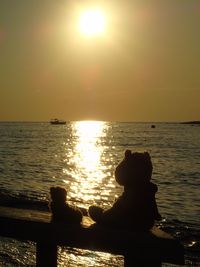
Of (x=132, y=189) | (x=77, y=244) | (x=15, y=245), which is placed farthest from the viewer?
(x=15, y=245)

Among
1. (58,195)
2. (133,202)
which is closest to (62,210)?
(58,195)

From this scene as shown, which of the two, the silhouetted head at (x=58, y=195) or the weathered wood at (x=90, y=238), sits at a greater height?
the silhouetted head at (x=58, y=195)

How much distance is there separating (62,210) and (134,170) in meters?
1.15

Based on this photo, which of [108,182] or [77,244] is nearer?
[77,244]

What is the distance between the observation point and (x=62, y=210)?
573 centimetres

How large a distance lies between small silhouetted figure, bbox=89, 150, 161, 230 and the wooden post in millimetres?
751

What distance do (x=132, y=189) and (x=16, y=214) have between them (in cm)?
168

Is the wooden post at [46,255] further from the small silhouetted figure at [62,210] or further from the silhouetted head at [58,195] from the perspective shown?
the silhouetted head at [58,195]

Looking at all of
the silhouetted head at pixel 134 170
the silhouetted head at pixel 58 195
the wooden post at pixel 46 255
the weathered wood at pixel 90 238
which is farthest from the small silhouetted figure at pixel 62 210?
the silhouetted head at pixel 134 170

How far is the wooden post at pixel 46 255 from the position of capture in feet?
18.8

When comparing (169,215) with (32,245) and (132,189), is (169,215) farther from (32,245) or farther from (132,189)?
(132,189)

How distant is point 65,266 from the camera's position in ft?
30.8

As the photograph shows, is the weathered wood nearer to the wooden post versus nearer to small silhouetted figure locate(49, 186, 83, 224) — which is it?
the wooden post

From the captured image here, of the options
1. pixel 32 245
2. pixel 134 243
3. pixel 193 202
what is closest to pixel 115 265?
pixel 32 245
